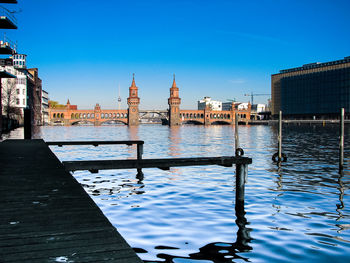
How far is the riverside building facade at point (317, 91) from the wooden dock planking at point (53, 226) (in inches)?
6372

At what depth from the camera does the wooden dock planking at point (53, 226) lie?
4.82m

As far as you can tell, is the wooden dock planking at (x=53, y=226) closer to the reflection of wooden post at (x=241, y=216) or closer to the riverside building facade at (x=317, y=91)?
the reflection of wooden post at (x=241, y=216)

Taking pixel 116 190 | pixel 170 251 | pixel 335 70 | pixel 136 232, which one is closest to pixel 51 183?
pixel 136 232

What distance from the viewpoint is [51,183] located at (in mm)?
9648

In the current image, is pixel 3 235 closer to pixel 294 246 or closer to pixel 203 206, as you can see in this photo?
pixel 294 246

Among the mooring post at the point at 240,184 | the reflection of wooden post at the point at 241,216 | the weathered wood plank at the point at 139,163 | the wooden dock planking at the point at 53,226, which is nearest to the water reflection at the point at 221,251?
the reflection of wooden post at the point at 241,216

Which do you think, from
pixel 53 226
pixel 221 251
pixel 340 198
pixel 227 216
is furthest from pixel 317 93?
pixel 53 226

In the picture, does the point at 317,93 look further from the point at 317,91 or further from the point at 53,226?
the point at 53,226

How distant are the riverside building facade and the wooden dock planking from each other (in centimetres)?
16184

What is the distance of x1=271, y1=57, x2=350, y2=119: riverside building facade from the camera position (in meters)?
156

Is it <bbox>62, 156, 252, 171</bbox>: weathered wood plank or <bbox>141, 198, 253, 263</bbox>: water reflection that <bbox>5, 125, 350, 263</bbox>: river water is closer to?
<bbox>141, 198, 253, 263</bbox>: water reflection

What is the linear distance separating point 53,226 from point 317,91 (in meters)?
177

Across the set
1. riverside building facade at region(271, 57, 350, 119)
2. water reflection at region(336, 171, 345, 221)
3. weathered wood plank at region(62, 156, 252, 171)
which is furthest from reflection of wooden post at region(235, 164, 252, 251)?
riverside building facade at region(271, 57, 350, 119)

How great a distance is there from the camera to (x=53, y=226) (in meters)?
5.96
